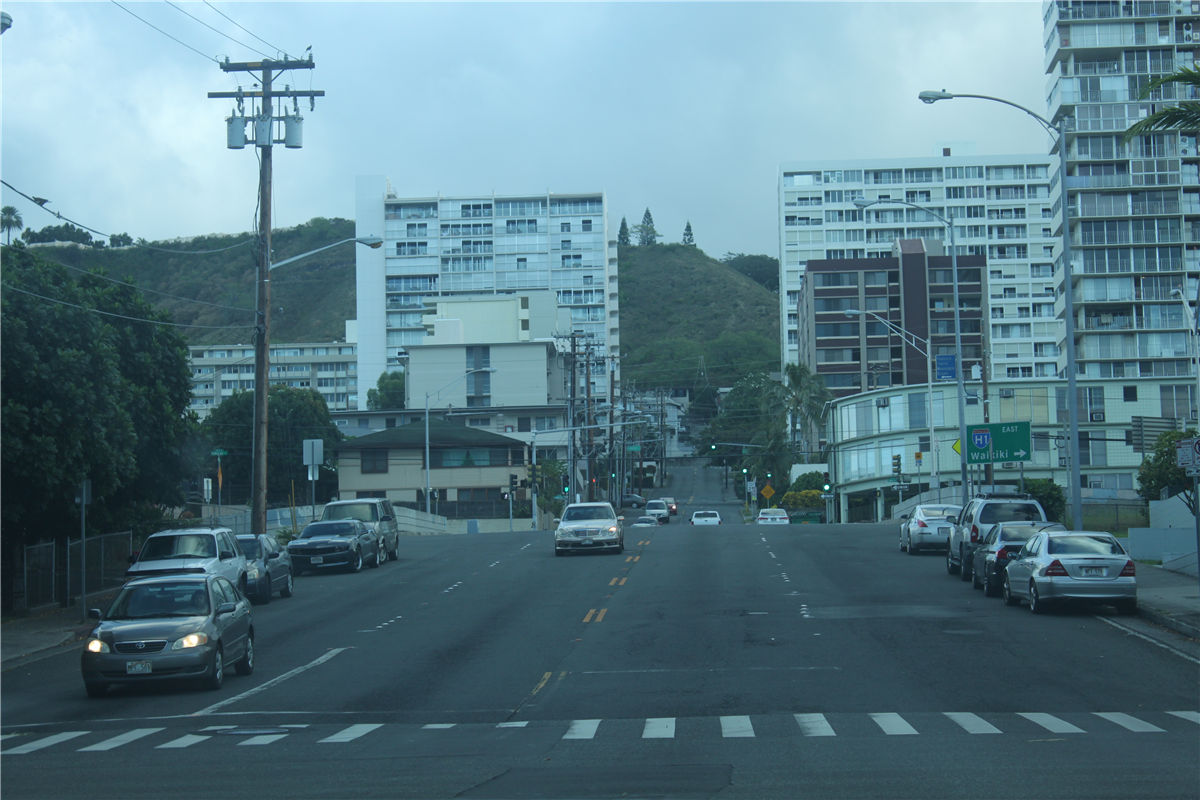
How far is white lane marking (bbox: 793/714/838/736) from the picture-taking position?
1230cm

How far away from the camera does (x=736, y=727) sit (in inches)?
503

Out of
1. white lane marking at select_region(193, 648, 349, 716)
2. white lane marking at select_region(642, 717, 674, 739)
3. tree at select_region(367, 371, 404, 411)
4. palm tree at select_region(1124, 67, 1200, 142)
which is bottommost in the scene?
white lane marking at select_region(193, 648, 349, 716)

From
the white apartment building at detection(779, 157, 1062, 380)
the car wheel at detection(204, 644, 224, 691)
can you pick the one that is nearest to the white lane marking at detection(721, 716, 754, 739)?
the car wheel at detection(204, 644, 224, 691)

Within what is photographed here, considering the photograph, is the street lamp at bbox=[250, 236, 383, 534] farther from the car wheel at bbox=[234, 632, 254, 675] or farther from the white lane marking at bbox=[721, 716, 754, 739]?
the white lane marking at bbox=[721, 716, 754, 739]

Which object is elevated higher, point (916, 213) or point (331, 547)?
point (916, 213)

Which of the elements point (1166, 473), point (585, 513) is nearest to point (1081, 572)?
point (1166, 473)

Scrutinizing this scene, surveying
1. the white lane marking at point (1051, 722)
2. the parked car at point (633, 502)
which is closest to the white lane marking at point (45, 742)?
the white lane marking at point (1051, 722)

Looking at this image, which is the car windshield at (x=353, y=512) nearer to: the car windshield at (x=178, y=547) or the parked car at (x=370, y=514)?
the parked car at (x=370, y=514)

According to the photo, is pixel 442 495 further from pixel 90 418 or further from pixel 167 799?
pixel 167 799

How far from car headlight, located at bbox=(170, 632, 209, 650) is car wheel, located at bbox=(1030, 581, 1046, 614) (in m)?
14.2

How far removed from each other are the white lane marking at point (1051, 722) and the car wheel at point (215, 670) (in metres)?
10.1

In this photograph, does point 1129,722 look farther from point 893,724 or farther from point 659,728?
point 659,728

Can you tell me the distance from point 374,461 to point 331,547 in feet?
154

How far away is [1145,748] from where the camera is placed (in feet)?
36.1
